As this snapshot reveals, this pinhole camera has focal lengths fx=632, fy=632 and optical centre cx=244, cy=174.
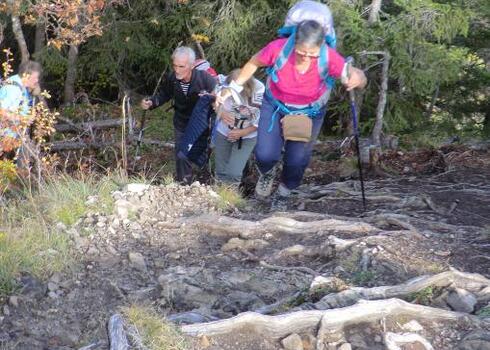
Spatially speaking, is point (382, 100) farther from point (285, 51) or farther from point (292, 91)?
point (285, 51)

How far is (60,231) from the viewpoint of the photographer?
15.6ft

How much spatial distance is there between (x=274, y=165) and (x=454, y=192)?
82.4 inches

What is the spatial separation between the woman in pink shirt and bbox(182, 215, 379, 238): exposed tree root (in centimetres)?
104

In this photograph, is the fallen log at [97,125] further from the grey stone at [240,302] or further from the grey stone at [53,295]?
the grey stone at [240,302]

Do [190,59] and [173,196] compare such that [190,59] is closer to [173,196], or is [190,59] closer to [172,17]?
[173,196]

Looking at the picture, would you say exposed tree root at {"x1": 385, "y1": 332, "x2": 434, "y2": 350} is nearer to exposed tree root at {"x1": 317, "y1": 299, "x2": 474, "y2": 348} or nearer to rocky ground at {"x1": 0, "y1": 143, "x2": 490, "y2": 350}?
rocky ground at {"x1": 0, "y1": 143, "x2": 490, "y2": 350}

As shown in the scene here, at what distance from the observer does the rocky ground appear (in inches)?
132

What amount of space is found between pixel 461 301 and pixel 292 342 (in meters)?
1.11

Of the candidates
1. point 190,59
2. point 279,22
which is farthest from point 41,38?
point 190,59

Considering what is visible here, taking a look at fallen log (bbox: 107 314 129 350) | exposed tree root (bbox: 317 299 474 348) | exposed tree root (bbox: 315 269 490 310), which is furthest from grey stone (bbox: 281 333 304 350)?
fallen log (bbox: 107 314 129 350)

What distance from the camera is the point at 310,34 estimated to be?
195 inches

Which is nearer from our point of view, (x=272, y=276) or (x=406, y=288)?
(x=406, y=288)

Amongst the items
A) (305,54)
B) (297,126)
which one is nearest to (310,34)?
(305,54)

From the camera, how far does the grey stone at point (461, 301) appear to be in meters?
3.70
